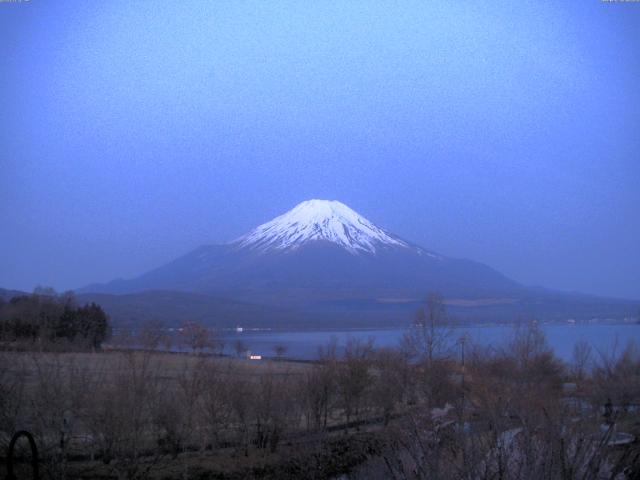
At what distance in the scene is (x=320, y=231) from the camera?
139875 millimetres

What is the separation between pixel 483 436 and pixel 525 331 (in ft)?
70.0

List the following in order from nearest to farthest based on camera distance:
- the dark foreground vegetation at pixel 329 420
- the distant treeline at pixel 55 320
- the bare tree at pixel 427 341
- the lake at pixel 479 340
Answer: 1. the dark foreground vegetation at pixel 329 420
2. the bare tree at pixel 427 341
3. the lake at pixel 479 340
4. the distant treeline at pixel 55 320

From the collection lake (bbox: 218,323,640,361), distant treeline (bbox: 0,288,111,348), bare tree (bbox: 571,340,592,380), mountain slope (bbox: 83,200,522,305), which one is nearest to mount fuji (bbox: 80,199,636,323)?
mountain slope (bbox: 83,200,522,305)

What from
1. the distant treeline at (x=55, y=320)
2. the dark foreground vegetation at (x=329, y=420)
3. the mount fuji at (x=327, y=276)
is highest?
the mount fuji at (x=327, y=276)

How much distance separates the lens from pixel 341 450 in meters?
16.9

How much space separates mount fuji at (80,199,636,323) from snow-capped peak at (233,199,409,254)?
16 centimetres

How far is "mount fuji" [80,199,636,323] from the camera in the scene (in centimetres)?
10838

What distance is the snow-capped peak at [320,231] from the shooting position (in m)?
137

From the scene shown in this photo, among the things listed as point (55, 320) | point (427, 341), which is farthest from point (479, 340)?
point (55, 320)

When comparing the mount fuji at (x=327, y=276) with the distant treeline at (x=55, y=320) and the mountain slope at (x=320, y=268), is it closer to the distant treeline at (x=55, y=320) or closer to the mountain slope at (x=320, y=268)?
the mountain slope at (x=320, y=268)

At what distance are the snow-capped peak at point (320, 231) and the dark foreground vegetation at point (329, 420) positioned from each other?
112437 millimetres

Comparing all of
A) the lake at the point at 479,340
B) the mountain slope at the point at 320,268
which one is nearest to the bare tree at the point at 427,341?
the lake at the point at 479,340

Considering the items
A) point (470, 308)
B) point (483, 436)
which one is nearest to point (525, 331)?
point (483, 436)

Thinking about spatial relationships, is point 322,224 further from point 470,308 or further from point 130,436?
point 130,436
